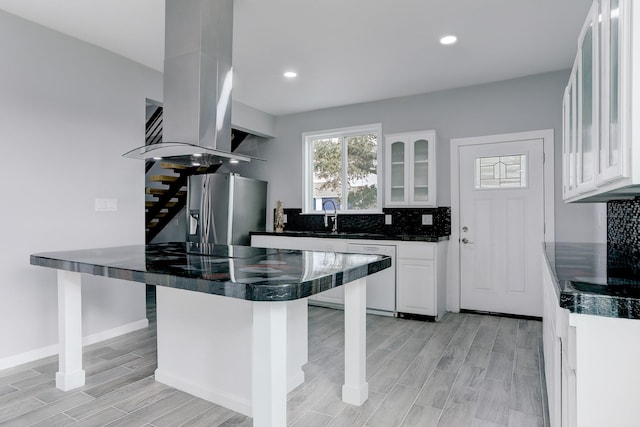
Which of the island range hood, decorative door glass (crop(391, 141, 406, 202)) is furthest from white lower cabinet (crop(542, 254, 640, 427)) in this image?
decorative door glass (crop(391, 141, 406, 202))

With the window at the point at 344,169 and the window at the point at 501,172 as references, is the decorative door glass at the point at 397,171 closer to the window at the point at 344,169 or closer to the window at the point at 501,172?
the window at the point at 344,169

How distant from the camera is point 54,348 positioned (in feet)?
9.79

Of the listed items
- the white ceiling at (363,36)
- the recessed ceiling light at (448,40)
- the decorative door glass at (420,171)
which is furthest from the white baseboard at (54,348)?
the recessed ceiling light at (448,40)

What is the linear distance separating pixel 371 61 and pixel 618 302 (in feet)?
10.00

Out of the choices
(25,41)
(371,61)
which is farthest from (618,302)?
(25,41)

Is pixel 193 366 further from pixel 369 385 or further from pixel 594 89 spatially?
pixel 594 89

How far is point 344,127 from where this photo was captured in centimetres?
496

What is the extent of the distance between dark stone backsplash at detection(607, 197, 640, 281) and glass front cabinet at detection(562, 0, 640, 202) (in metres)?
0.32

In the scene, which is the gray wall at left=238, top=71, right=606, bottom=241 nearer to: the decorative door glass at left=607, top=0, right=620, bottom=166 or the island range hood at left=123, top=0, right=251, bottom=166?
the decorative door glass at left=607, top=0, right=620, bottom=166

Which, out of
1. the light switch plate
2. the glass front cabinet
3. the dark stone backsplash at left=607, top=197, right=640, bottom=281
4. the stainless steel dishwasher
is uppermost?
the glass front cabinet

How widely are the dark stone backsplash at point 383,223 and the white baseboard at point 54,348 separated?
2352mm

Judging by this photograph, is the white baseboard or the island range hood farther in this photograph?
the white baseboard

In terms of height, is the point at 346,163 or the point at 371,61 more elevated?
the point at 371,61

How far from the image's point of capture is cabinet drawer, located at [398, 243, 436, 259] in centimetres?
385
